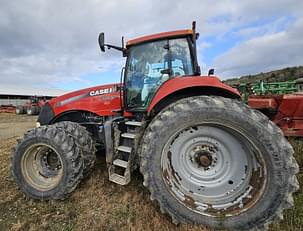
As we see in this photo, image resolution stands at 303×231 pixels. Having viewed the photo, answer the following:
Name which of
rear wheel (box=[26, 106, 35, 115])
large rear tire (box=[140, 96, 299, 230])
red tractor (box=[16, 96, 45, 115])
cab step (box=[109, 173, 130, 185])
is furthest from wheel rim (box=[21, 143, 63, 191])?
rear wheel (box=[26, 106, 35, 115])

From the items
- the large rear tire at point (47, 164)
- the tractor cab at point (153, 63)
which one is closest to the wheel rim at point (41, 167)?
the large rear tire at point (47, 164)

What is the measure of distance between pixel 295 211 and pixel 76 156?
2.65 metres

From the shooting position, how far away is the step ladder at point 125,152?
2.69m

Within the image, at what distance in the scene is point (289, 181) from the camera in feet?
6.34

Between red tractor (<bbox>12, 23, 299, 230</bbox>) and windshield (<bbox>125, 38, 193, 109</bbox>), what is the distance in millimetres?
15

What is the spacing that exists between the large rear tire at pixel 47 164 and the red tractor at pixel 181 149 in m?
0.01

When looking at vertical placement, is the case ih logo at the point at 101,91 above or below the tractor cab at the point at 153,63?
below

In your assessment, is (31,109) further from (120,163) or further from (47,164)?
(120,163)

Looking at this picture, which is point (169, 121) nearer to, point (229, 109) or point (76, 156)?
point (229, 109)

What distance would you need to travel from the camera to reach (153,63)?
3.19m

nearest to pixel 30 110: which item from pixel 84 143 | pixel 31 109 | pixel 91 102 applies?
pixel 31 109

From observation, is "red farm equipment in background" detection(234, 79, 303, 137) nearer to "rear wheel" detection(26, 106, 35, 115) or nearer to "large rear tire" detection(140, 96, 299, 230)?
"large rear tire" detection(140, 96, 299, 230)

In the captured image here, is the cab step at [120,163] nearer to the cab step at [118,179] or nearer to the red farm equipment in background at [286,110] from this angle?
the cab step at [118,179]

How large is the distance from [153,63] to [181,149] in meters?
1.42
